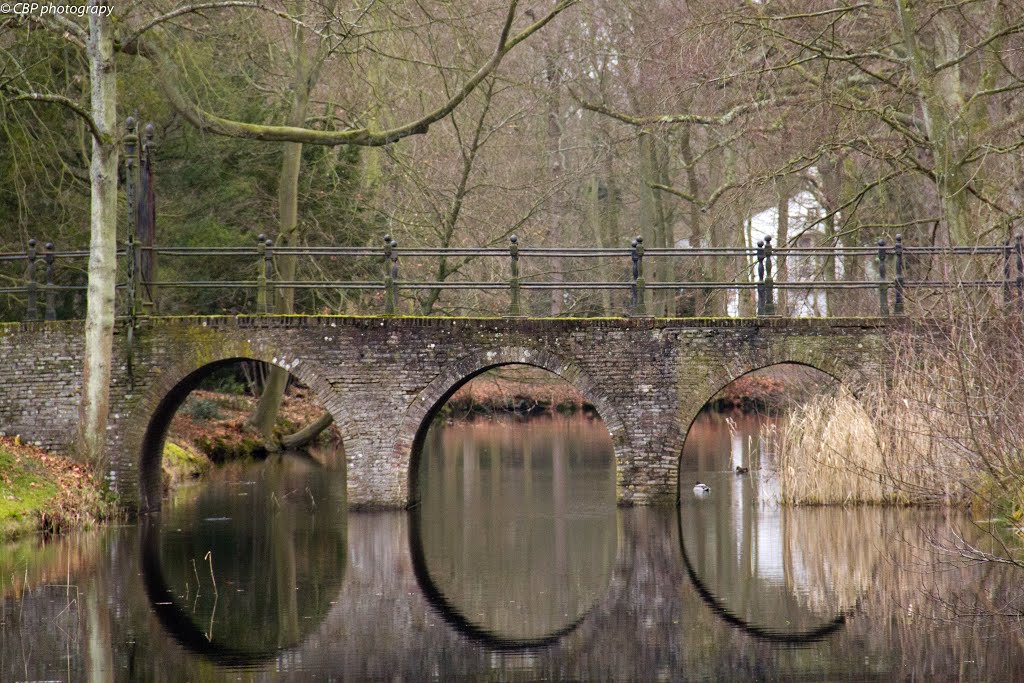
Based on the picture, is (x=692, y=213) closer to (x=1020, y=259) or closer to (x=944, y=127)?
(x=944, y=127)

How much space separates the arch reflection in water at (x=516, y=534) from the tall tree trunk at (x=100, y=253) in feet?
14.0

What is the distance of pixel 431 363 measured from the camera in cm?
1809

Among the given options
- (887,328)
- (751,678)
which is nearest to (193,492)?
(887,328)

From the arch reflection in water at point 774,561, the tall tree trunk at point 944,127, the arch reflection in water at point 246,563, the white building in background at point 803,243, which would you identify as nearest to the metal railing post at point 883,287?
the tall tree trunk at point 944,127

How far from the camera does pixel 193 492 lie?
20.9m

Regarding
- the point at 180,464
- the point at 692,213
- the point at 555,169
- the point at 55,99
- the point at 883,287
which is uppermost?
the point at 555,169

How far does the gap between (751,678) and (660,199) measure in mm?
20944

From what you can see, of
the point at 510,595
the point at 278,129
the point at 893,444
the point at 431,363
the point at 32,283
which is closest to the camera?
the point at 510,595

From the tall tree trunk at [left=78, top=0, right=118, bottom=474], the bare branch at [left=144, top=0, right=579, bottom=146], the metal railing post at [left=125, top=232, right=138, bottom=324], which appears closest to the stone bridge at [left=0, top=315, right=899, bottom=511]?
the metal railing post at [left=125, top=232, right=138, bottom=324]

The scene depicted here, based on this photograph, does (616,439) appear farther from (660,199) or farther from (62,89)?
(660,199)

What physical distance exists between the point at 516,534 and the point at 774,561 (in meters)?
3.34

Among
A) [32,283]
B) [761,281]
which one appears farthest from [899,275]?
[32,283]

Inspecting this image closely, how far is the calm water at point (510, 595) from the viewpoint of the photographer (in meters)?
9.97

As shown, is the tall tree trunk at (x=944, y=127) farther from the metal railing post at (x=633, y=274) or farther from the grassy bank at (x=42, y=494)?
the grassy bank at (x=42, y=494)
